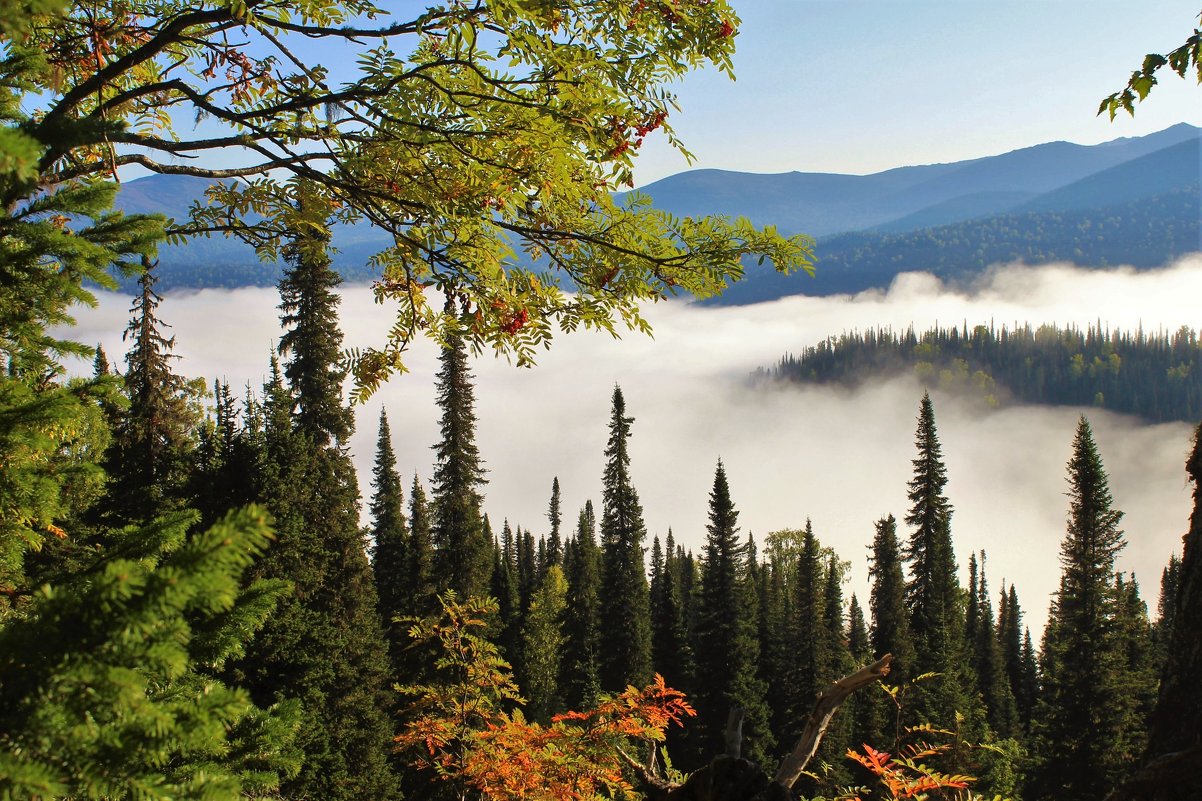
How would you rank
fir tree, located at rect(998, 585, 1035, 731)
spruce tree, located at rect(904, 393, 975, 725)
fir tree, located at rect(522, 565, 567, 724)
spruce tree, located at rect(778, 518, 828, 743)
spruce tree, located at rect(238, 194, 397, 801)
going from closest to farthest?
spruce tree, located at rect(238, 194, 397, 801) → spruce tree, located at rect(778, 518, 828, 743) → fir tree, located at rect(522, 565, 567, 724) → spruce tree, located at rect(904, 393, 975, 725) → fir tree, located at rect(998, 585, 1035, 731)

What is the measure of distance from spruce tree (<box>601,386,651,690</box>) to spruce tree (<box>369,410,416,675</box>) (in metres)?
9.99

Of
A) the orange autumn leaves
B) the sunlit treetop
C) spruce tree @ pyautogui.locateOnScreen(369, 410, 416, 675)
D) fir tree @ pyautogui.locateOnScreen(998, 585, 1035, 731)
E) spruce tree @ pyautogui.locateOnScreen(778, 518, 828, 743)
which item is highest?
the sunlit treetop

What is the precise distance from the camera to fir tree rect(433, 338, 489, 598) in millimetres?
32125

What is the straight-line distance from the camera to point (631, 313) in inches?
195

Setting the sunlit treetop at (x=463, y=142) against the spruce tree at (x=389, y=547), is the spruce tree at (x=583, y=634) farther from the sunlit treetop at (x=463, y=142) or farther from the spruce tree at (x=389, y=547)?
the sunlit treetop at (x=463, y=142)

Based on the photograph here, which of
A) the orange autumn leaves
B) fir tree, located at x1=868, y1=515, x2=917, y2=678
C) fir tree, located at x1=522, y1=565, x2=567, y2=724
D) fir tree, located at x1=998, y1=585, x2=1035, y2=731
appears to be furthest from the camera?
fir tree, located at x1=998, y1=585, x2=1035, y2=731

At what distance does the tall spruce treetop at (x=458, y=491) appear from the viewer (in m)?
32.1

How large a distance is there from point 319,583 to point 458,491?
38.0 feet

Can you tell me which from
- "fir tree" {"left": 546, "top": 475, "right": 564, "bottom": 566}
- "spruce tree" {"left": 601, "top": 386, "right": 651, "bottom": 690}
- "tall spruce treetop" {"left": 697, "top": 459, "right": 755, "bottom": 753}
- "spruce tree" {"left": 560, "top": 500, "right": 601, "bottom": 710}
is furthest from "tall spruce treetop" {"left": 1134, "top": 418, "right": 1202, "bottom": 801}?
"fir tree" {"left": 546, "top": 475, "right": 564, "bottom": 566}

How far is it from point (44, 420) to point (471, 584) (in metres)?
29.7

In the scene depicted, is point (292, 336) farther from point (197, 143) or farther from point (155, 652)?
point (155, 652)

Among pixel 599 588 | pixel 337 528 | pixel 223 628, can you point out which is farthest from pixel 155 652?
pixel 599 588

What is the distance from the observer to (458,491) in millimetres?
32875

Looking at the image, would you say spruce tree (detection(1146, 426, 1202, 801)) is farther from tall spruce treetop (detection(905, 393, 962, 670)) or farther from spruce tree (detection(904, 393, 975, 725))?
tall spruce treetop (detection(905, 393, 962, 670))
